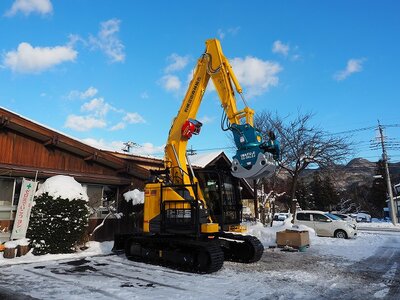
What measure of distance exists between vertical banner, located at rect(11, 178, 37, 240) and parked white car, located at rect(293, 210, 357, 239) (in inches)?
563

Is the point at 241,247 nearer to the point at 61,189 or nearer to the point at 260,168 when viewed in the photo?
the point at 260,168

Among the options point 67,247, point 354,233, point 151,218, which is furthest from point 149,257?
point 354,233

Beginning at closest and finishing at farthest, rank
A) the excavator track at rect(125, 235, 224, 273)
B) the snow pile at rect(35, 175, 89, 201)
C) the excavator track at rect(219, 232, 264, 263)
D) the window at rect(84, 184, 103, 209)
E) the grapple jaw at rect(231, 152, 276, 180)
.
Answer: the grapple jaw at rect(231, 152, 276, 180), the excavator track at rect(125, 235, 224, 273), the excavator track at rect(219, 232, 264, 263), the snow pile at rect(35, 175, 89, 201), the window at rect(84, 184, 103, 209)

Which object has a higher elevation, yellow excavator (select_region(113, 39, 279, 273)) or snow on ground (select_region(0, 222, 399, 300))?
yellow excavator (select_region(113, 39, 279, 273))

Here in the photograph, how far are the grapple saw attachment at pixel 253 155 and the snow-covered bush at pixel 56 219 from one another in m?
5.64

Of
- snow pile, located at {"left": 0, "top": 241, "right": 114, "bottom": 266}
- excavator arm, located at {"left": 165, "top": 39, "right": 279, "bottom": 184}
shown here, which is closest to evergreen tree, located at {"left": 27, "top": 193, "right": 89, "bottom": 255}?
snow pile, located at {"left": 0, "top": 241, "right": 114, "bottom": 266}

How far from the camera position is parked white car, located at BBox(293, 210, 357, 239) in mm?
18078

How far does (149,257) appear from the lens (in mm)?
9648

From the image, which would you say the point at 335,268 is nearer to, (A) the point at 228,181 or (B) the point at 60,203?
(A) the point at 228,181

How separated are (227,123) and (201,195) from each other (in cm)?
215

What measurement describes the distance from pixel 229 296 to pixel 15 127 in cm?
905

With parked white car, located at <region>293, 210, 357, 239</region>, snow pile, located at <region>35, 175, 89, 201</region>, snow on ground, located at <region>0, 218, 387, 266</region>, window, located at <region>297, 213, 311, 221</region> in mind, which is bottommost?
snow on ground, located at <region>0, 218, 387, 266</region>

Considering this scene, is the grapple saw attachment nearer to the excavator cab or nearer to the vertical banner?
the excavator cab

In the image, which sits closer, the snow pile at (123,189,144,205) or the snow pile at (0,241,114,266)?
the snow pile at (0,241,114,266)
